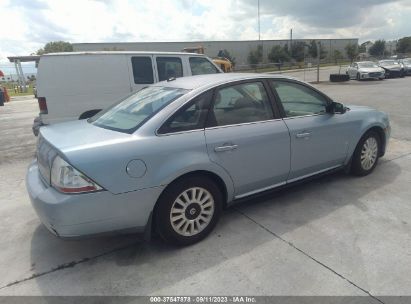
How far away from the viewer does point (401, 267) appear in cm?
275

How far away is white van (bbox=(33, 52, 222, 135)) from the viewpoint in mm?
A: 6445

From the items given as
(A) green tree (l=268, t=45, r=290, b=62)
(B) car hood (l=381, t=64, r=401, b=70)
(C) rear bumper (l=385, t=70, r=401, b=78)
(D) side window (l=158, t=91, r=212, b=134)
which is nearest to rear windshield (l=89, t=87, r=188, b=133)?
(D) side window (l=158, t=91, r=212, b=134)

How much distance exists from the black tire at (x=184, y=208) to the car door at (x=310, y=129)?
3.53 ft

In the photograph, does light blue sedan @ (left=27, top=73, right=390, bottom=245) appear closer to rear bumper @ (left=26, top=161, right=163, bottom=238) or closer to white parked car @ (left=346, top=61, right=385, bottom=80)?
rear bumper @ (left=26, top=161, right=163, bottom=238)

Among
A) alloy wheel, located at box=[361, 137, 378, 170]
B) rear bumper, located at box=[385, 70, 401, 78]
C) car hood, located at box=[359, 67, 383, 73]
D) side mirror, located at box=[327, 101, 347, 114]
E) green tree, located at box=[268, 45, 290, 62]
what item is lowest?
rear bumper, located at box=[385, 70, 401, 78]

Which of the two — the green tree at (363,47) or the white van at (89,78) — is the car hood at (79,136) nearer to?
the white van at (89,78)

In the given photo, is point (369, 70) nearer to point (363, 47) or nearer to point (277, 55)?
point (277, 55)

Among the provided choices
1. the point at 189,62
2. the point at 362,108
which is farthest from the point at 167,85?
the point at 189,62

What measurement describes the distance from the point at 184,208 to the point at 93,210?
0.82m

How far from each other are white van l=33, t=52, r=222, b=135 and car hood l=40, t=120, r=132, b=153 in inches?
129

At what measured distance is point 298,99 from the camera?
4031 millimetres

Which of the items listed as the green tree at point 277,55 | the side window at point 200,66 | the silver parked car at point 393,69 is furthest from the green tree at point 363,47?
the side window at point 200,66

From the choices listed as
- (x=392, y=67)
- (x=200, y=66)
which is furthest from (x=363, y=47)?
(x=200, y=66)

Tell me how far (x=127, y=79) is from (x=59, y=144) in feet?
15.0
